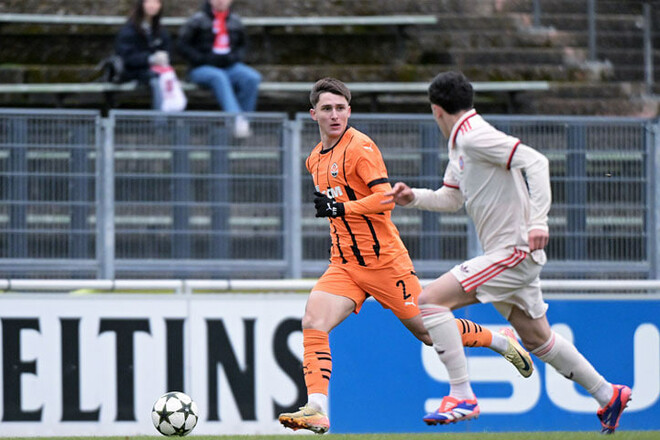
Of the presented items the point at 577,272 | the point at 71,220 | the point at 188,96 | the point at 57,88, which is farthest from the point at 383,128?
the point at 57,88

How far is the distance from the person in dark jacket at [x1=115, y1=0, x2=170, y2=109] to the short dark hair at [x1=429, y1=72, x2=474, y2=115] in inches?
248

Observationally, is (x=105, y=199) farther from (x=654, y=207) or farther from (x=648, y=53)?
(x=648, y=53)

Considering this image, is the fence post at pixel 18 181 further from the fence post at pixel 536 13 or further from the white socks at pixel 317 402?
the fence post at pixel 536 13

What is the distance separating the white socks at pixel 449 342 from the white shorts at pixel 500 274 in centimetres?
22

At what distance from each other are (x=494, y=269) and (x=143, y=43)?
6970mm

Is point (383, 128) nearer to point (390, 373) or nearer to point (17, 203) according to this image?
point (390, 373)

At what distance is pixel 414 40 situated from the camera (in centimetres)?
1573

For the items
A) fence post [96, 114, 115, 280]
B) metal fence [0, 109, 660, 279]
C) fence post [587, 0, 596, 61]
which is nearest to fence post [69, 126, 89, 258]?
metal fence [0, 109, 660, 279]

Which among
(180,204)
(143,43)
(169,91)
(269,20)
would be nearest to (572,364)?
(180,204)

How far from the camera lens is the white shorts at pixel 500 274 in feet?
21.9

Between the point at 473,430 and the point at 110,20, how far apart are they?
8049 millimetres

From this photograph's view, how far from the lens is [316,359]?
7.31m

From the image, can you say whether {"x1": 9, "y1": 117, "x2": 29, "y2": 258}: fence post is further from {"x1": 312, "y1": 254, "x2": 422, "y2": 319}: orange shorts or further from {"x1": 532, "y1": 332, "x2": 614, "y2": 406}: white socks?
{"x1": 532, "y1": 332, "x2": 614, "y2": 406}: white socks

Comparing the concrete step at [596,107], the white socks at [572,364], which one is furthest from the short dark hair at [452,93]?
the concrete step at [596,107]
